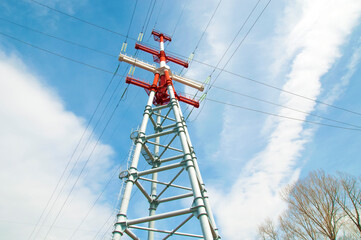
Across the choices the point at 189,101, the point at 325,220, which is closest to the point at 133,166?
the point at 189,101

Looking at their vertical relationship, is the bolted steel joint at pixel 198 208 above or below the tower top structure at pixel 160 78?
below

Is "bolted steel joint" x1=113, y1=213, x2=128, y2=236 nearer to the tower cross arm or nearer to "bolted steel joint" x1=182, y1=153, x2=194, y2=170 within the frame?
"bolted steel joint" x1=182, y1=153, x2=194, y2=170

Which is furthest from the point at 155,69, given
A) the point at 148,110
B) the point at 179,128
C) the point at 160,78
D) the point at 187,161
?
the point at 187,161

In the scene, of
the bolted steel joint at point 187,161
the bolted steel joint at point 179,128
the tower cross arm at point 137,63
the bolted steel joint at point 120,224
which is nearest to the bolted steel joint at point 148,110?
the bolted steel joint at point 179,128

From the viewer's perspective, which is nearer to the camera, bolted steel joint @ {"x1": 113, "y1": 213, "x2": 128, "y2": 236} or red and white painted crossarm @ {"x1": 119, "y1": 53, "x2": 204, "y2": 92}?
bolted steel joint @ {"x1": 113, "y1": 213, "x2": 128, "y2": 236}

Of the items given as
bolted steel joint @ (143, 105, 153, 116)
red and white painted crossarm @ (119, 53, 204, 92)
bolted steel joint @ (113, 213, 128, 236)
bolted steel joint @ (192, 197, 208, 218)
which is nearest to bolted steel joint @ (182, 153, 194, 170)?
bolted steel joint @ (192, 197, 208, 218)

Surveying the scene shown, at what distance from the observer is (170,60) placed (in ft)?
53.9

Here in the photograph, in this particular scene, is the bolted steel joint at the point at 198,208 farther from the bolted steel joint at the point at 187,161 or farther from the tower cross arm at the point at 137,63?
the tower cross arm at the point at 137,63

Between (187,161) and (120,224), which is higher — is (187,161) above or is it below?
above

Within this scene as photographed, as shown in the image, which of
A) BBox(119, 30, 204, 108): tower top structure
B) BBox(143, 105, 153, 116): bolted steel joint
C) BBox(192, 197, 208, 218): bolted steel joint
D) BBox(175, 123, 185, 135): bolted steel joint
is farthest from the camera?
BBox(119, 30, 204, 108): tower top structure

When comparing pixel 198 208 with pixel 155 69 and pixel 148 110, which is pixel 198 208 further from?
pixel 155 69

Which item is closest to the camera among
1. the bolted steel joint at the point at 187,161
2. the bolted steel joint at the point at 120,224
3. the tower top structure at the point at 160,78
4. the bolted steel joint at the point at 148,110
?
the bolted steel joint at the point at 120,224

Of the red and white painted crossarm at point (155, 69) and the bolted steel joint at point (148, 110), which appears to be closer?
the bolted steel joint at point (148, 110)

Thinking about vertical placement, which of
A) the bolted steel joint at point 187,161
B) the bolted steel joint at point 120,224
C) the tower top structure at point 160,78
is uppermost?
the tower top structure at point 160,78
